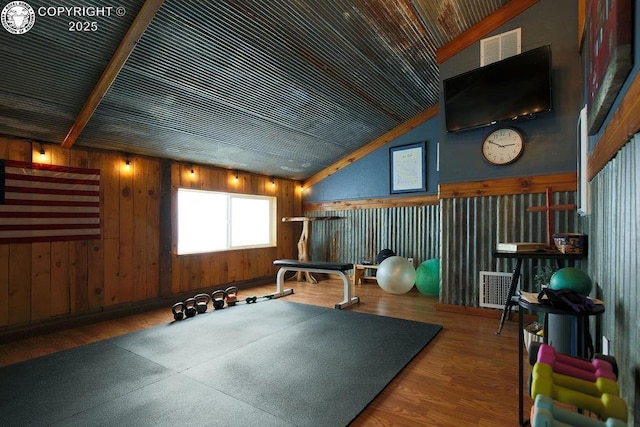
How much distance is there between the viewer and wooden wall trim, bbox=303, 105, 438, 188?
573cm

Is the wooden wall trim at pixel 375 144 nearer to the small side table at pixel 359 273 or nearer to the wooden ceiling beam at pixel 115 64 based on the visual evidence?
the small side table at pixel 359 273

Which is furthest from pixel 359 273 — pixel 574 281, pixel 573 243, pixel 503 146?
pixel 574 281

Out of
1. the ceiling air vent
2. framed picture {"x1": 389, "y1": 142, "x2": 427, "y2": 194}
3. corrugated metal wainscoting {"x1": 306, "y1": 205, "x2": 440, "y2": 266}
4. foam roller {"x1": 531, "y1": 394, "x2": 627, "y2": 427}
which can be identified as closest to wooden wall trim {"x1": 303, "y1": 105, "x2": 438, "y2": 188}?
framed picture {"x1": 389, "y1": 142, "x2": 427, "y2": 194}

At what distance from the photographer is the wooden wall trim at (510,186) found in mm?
3494

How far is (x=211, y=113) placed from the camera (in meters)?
4.18

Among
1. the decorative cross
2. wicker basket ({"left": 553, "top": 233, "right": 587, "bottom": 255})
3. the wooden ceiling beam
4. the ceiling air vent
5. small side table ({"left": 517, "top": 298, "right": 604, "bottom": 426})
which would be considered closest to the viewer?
small side table ({"left": 517, "top": 298, "right": 604, "bottom": 426})

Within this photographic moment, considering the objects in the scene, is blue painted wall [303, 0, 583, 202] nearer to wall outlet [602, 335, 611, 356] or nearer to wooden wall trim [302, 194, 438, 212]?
wooden wall trim [302, 194, 438, 212]

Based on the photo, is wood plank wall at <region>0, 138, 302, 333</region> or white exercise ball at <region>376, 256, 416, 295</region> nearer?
wood plank wall at <region>0, 138, 302, 333</region>

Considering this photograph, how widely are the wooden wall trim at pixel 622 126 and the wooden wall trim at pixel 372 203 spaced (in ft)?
12.5

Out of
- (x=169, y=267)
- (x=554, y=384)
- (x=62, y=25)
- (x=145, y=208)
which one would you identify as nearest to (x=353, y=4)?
(x=62, y=25)

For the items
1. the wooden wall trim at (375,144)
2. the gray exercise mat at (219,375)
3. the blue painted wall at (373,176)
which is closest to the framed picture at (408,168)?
the blue painted wall at (373,176)

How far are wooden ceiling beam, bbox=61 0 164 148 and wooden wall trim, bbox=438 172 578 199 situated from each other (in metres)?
3.81

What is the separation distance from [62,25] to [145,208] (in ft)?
8.64

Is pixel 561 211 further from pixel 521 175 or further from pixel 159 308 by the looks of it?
pixel 159 308
